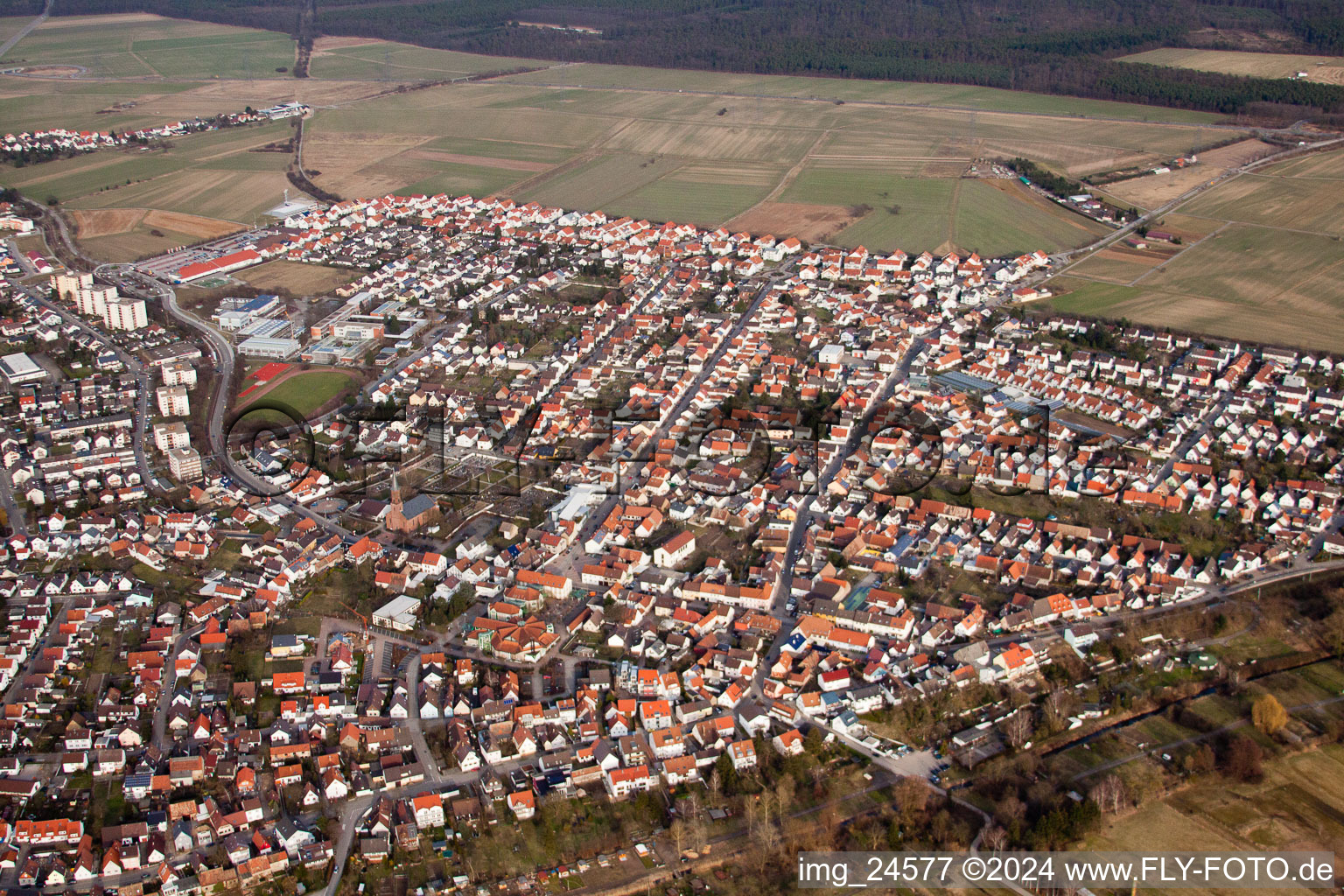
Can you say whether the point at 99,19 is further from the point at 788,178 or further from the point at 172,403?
the point at 172,403

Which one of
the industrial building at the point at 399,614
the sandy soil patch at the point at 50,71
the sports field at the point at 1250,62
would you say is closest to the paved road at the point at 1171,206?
the sports field at the point at 1250,62

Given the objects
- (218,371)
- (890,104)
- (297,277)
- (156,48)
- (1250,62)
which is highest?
(1250,62)

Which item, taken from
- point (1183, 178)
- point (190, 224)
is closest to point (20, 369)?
point (190, 224)

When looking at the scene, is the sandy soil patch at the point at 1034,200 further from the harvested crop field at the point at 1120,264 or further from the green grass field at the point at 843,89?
the green grass field at the point at 843,89

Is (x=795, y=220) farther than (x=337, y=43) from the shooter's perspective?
No

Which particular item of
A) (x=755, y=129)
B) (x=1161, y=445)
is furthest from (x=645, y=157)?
(x=1161, y=445)

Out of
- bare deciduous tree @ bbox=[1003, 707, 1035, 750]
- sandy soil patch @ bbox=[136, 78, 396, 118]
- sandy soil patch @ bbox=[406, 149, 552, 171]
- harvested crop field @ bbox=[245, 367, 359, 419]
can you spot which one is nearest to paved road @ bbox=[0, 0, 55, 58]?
sandy soil patch @ bbox=[136, 78, 396, 118]

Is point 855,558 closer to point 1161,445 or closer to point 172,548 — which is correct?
point 1161,445
